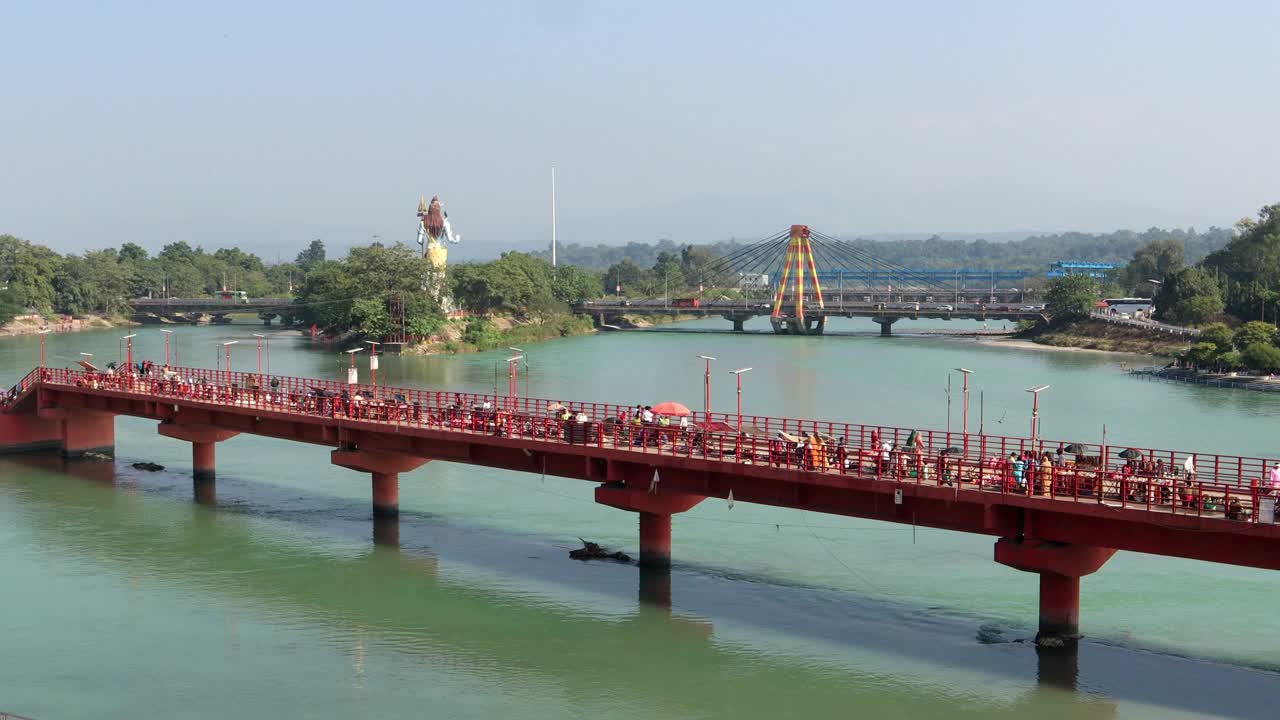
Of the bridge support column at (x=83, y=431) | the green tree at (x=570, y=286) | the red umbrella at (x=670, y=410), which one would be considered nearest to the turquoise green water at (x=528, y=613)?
the bridge support column at (x=83, y=431)

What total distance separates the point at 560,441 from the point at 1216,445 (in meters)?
40.9

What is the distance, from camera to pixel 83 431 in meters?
57.9

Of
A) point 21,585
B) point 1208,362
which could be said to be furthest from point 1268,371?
point 21,585

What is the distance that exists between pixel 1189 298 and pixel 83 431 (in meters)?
111

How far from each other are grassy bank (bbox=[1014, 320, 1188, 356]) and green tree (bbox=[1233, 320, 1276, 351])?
1700cm

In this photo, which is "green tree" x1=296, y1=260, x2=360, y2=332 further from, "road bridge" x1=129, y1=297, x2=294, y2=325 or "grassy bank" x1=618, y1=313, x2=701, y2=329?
"grassy bank" x1=618, y1=313, x2=701, y2=329

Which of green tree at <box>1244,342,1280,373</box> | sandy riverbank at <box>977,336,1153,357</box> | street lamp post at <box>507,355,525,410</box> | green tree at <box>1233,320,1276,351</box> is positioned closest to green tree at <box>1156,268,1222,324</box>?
sandy riverbank at <box>977,336,1153,357</box>

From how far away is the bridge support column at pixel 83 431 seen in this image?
5762cm

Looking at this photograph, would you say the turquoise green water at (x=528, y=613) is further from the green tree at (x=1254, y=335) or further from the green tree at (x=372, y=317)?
the green tree at (x=372, y=317)

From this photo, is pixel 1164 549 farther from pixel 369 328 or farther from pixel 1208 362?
pixel 369 328

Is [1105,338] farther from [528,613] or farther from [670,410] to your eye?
[528,613]

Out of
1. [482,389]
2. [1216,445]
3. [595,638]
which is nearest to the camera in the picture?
[595,638]

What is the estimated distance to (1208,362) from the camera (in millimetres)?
→ 103125

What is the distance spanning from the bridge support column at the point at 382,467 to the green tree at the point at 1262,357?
242 ft
